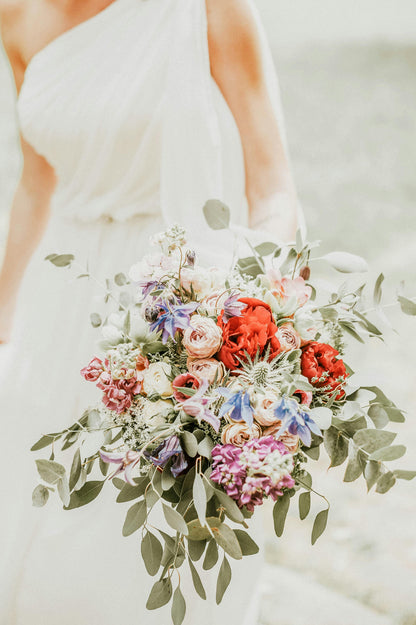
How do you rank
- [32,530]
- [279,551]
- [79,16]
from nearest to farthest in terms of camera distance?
[32,530] → [79,16] → [279,551]

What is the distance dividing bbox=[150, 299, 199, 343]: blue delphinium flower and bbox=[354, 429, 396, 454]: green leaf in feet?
0.86

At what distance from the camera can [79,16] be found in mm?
1595

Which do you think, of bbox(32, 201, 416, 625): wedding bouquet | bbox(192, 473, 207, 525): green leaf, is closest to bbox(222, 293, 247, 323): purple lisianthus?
bbox(32, 201, 416, 625): wedding bouquet

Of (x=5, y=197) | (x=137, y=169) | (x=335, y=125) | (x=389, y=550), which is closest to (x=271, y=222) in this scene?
(x=137, y=169)

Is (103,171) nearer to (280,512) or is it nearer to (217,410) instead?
(217,410)

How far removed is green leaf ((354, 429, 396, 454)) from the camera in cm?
85

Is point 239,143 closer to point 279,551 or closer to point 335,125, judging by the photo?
point 279,551

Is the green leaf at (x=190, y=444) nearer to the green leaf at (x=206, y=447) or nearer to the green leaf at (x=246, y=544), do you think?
the green leaf at (x=206, y=447)

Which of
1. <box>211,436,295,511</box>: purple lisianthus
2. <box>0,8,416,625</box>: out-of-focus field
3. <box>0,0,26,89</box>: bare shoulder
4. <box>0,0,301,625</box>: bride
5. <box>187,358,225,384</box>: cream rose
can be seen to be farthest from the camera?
<box>0,8,416,625</box>: out-of-focus field

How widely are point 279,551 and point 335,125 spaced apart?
139 inches

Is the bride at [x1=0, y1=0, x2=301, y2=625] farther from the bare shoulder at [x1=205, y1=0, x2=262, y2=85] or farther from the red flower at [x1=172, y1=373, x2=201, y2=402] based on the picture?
the red flower at [x1=172, y1=373, x2=201, y2=402]

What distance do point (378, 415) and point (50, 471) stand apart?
45cm

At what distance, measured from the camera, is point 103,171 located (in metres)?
1.51

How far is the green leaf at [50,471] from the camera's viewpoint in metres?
0.93
